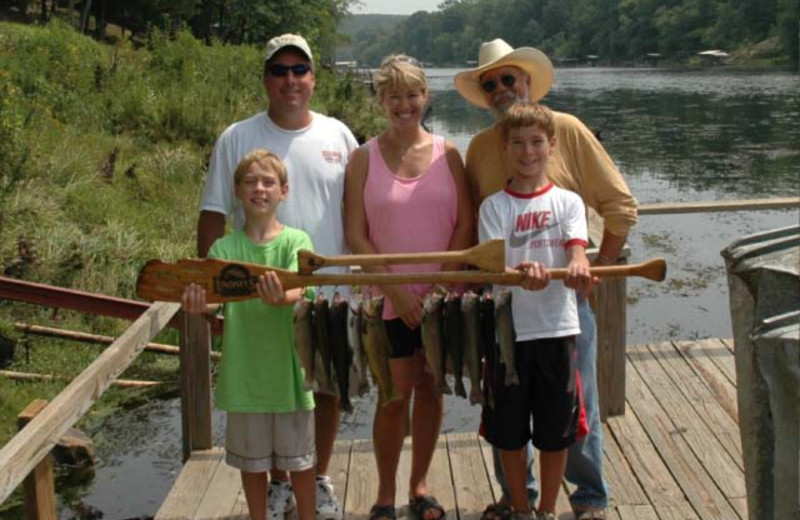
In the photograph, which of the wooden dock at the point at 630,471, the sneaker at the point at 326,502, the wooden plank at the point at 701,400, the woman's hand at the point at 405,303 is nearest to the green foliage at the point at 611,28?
the wooden plank at the point at 701,400

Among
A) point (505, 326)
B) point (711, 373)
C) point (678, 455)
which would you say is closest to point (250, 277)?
point (505, 326)

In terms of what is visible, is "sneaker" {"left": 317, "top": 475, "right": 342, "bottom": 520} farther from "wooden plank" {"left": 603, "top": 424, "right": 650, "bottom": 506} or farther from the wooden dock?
"wooden plank" {"left": 603, "top": 424, "right": 650, "bottom": 506}

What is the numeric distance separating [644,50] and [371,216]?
9965 cm

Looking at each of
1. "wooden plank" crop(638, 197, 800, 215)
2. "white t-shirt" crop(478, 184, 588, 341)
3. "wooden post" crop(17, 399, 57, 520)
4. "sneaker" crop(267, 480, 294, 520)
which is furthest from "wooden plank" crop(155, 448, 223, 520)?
"wooden plank" crop(638, 197, 800, 215)

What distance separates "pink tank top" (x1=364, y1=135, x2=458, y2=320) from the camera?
3537mm

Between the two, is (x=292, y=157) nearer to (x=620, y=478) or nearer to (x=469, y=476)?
(x=469, y=476)

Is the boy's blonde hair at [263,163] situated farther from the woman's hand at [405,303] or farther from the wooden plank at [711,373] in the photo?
the wooden plank at [711,373]

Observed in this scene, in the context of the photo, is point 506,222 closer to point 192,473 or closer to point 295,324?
point 295,324

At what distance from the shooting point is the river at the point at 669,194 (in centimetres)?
739

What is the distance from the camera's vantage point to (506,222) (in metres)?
3.40

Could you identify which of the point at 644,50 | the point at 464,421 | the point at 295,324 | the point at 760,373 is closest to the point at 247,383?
the point at 295,324

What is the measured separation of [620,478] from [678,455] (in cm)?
42

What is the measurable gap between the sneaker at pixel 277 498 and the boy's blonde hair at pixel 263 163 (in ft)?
3.94

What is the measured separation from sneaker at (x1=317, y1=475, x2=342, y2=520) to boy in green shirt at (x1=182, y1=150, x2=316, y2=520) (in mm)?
432
